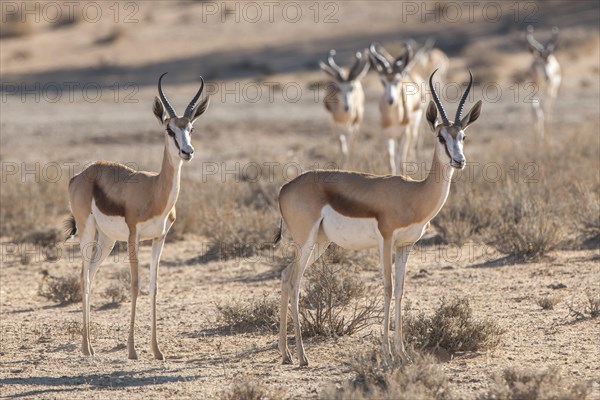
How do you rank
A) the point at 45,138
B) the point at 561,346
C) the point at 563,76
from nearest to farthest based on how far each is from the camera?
the point at 561,346 → the point at 45,138 → the point at 563,76

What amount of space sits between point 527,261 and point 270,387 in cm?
495

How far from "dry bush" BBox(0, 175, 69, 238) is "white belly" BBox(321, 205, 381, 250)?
6.32 meters

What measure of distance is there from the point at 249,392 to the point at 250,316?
2346 millimetres

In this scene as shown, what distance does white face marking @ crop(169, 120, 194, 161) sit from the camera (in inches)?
309

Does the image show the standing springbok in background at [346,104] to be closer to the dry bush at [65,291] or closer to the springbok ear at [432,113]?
the dry bush at [65,291]

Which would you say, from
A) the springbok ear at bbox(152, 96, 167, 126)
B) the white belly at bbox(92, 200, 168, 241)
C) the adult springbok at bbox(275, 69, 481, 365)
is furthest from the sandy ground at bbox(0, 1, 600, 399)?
the springbok ear at bbox(152, 96, 167, 126)

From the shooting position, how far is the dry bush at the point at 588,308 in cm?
909

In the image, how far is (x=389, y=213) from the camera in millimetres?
7715

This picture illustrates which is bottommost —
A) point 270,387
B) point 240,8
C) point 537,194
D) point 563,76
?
point 270,387

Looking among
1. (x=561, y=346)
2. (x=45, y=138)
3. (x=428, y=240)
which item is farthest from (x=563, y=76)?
(x=561, y=346)

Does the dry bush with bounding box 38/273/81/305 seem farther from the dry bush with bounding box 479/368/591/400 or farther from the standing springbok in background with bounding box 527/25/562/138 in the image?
the standing springbok in background with bounding box 527/25/562/138

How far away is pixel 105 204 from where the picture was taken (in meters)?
8.46

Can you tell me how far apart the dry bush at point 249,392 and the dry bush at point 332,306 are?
5.86 ft

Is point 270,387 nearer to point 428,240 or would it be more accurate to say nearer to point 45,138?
point 428,240
